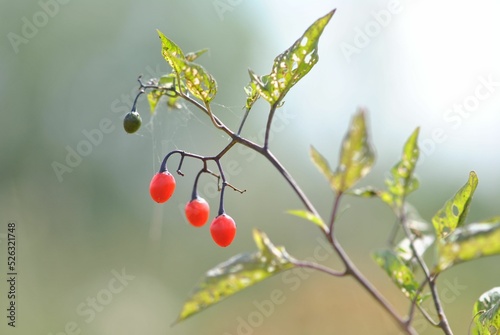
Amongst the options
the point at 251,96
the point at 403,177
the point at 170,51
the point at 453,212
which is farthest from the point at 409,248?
the point at 170,51

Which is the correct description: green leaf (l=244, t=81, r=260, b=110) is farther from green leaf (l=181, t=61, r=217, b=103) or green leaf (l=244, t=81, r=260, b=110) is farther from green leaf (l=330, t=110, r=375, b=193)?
green leaf (l=330, t=110, r=375, b=193)

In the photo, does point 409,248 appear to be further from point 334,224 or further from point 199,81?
point 199,81

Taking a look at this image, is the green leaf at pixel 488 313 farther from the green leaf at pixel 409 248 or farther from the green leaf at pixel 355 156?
the green leaf at pixel 355 156

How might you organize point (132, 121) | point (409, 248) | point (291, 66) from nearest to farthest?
1. point (291, 66)
2. point (409, 248)
3. point (132, 121)

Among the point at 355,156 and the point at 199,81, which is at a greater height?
the point at 199,81

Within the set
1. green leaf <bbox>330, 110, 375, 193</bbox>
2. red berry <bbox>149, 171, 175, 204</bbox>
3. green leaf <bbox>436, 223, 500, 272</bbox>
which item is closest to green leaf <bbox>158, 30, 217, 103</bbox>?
red berry <bbox>149, 171, 175, 204</bbox>

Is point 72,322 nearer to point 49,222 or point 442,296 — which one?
point 49,222

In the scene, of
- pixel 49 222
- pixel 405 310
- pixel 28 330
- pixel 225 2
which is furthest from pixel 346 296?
pixel 225 2

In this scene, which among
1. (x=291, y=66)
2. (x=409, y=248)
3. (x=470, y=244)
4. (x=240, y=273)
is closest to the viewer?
(x=470, y=244)
